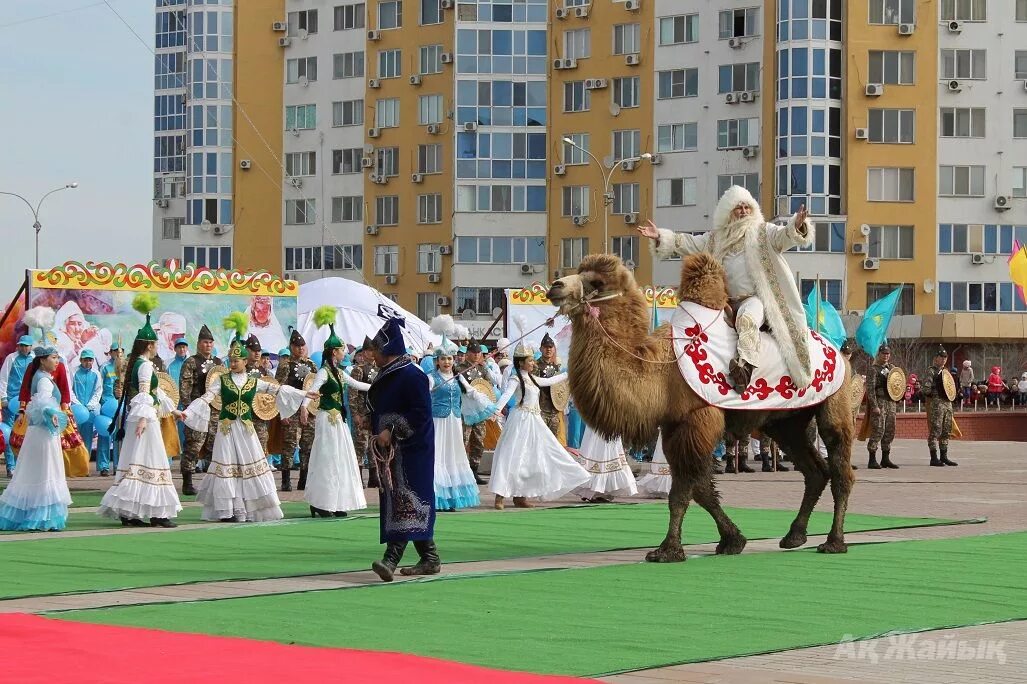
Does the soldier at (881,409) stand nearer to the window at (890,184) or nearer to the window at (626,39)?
the window at (890,184)

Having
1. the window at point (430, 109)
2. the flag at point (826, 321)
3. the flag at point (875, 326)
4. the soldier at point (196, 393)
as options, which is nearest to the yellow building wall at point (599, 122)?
the window at point (430, 109)

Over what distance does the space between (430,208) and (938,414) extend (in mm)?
46695

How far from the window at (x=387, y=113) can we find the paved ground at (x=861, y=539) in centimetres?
4988

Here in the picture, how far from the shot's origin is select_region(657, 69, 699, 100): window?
230 ft

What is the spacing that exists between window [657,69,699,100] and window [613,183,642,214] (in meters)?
3.98

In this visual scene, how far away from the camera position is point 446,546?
15688 millimetres

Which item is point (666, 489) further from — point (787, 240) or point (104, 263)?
point (104, 263)

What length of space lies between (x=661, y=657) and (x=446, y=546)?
6787mm

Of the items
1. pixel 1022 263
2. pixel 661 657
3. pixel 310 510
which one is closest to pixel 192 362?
pixel 310 510

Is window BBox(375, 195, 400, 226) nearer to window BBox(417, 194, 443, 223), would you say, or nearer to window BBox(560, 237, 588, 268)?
window BBox(417, 194, 443, 223)


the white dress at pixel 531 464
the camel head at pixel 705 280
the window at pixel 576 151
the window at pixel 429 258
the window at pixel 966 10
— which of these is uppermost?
the window at pixel 966 10

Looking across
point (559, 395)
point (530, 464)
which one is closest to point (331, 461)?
point (530, 464)

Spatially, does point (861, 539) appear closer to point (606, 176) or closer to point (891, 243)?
point (891, 243)

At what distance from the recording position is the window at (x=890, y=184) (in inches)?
2687
